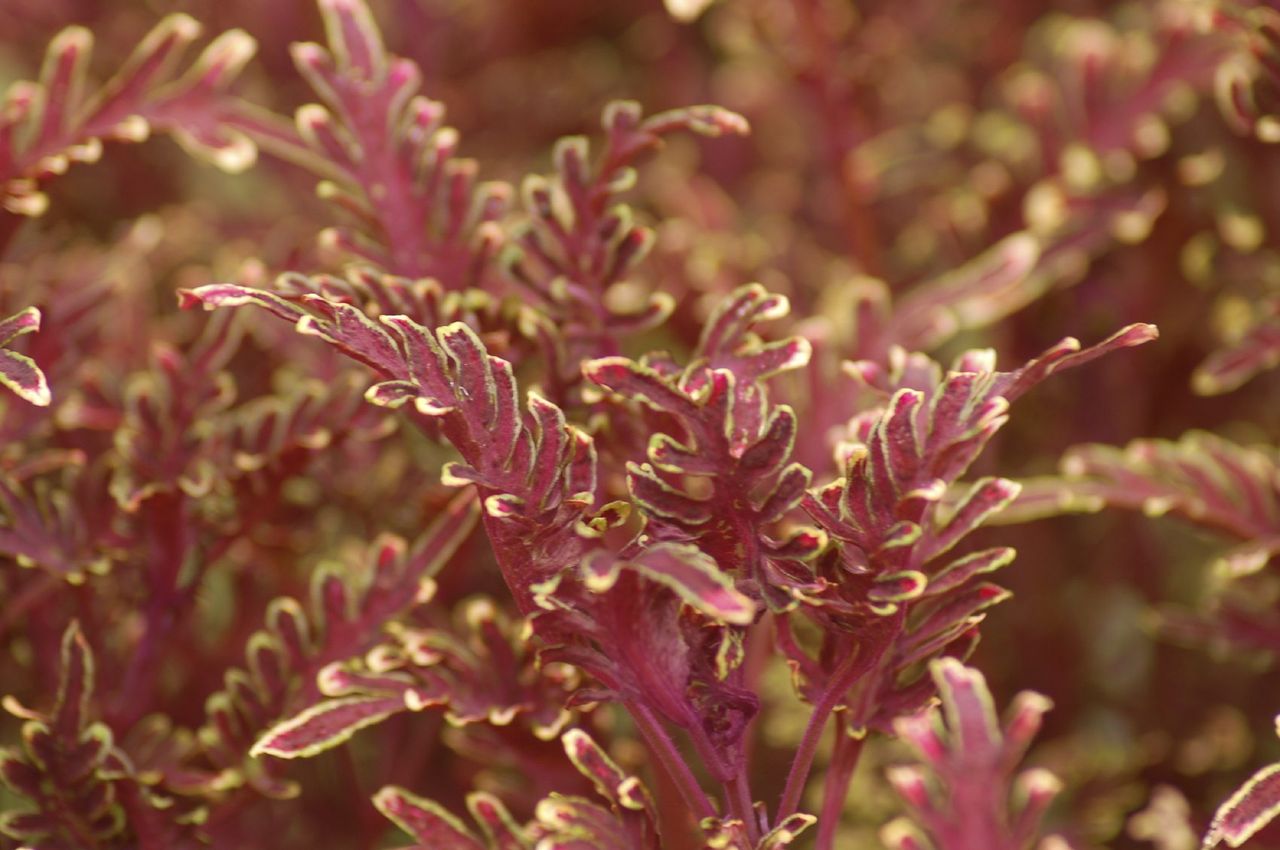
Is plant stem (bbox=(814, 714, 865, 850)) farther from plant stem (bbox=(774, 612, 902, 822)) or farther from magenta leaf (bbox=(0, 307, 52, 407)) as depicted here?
magenta leaf (bbox=(0, 307, 52, 407))

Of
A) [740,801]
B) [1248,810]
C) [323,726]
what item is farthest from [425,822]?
[1248,810]

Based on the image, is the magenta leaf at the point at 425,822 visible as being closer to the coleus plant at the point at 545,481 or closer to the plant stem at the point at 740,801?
the coleus plant at the point at 545,481

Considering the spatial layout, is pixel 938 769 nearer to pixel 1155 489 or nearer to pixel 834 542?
pixel 834 542

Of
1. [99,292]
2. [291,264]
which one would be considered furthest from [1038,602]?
[99,292]

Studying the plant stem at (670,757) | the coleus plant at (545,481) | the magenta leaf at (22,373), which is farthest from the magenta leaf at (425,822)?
the magenta leaf at (22,373)

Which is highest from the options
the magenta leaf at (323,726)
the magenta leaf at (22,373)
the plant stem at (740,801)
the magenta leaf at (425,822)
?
the magenta leaf at (22,373)

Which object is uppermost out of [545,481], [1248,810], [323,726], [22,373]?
[22,373]

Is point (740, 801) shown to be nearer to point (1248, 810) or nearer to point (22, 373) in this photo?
point (1248, 810)

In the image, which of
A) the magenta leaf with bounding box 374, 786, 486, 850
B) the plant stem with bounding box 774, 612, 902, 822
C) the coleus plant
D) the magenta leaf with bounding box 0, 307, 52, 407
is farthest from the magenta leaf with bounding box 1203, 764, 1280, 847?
the magenta leaf with bounding box 0, 307, 52, 407
